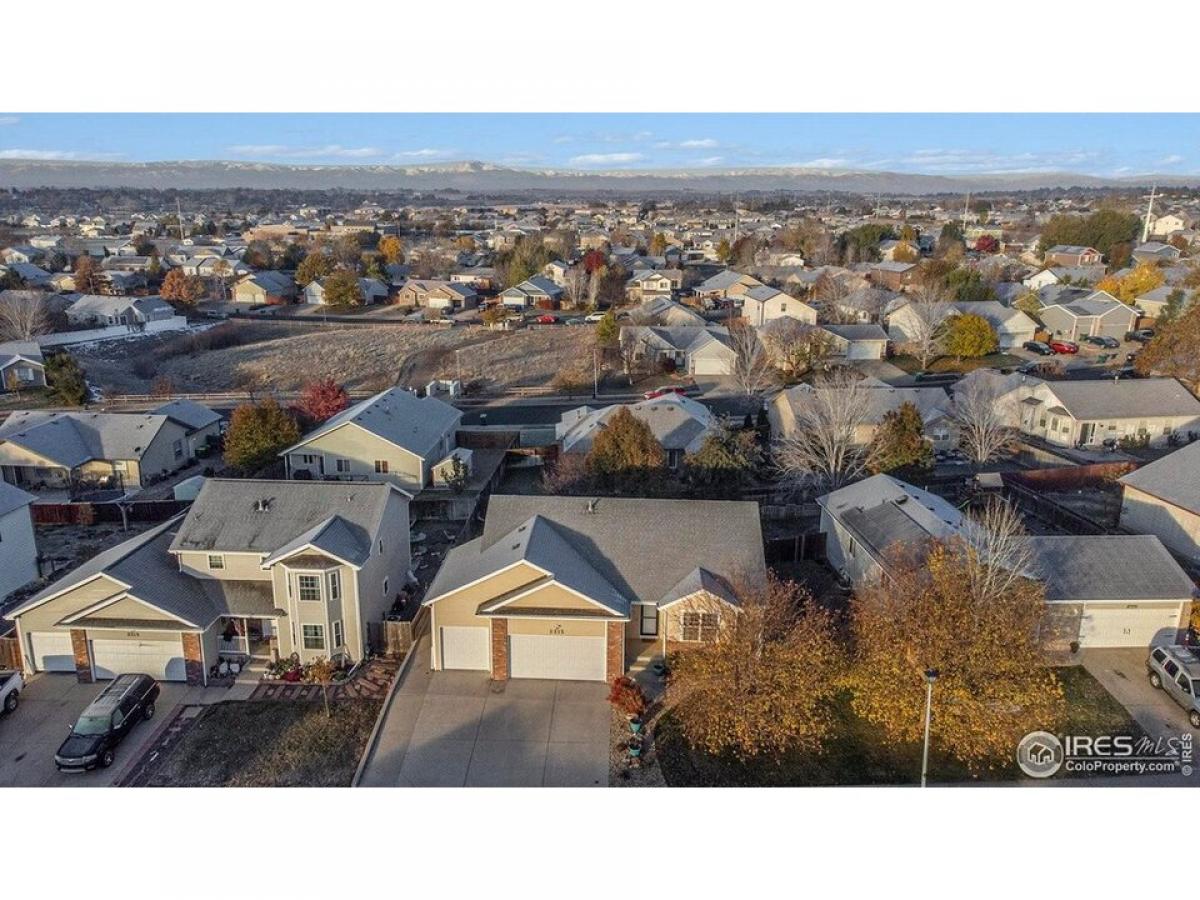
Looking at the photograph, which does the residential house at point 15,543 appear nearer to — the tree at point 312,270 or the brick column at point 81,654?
the brick column at point 81,654

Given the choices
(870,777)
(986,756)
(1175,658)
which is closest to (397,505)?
(870,777)

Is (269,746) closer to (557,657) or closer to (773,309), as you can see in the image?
(557,657)

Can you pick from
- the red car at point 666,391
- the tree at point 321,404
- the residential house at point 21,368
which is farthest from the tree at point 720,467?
the residential house at point 21,368

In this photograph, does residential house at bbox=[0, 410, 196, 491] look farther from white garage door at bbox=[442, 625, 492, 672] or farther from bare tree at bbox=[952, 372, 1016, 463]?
bare tree at bbox=[952, 372, 1016, 463]

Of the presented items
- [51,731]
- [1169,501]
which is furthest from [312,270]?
[1169,501]

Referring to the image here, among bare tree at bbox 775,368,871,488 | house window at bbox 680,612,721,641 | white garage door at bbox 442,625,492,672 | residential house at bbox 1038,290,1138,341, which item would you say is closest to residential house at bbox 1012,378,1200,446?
bare tree at bbox 775,368,871,488

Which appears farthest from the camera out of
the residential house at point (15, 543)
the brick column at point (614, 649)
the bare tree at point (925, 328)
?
the bare tree at point (925, 328)
